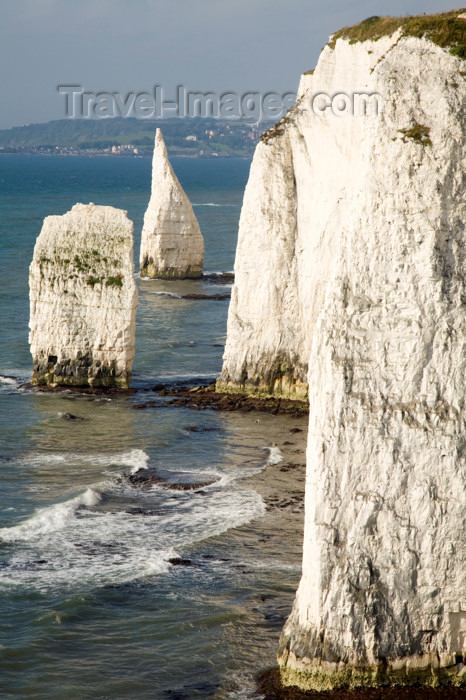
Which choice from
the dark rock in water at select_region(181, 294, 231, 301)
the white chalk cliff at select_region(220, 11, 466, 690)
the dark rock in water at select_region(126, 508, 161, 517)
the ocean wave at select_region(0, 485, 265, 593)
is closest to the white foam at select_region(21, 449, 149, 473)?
the ocean wave at select_region(0, 485, 265, 593)

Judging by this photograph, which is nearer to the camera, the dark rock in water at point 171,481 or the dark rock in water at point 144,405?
the dark rock in water at point 171,481

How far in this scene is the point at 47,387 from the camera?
1246 inches

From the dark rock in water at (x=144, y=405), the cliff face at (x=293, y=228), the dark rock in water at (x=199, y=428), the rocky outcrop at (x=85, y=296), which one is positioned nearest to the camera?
the cliff face at (x=293, y=228)

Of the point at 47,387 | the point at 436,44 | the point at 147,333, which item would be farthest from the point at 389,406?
the point at 147,333

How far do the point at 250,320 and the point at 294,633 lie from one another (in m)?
17.8

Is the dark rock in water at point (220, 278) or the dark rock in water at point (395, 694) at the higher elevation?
the dark rock in water at point (220, 278)

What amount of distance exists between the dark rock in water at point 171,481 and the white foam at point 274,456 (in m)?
1.97

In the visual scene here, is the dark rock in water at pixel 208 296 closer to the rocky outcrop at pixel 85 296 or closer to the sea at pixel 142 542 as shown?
the sea at pixel 142 542

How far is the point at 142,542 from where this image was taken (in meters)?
18.7

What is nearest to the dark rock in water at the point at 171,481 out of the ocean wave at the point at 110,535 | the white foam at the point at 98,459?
the ocean wave at the point at 110,535

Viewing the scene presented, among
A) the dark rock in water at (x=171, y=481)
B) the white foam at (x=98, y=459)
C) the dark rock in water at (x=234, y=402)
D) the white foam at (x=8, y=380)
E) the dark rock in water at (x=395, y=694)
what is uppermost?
the white foam at (x=8, y=380)

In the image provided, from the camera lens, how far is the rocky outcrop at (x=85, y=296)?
30391 millimetres

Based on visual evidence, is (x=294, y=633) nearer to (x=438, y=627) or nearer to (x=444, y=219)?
(x=438, y=627)

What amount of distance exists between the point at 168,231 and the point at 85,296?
25.4 meters
